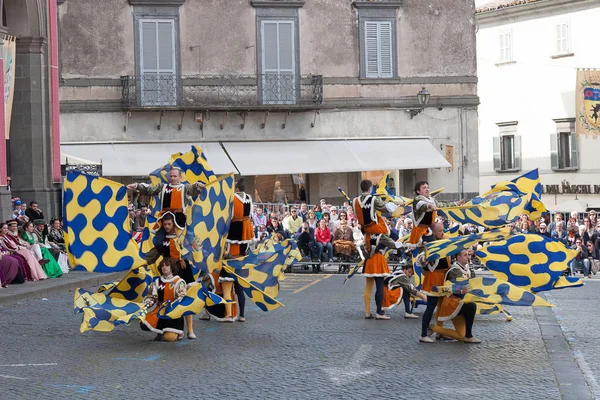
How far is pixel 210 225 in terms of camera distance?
536 inches

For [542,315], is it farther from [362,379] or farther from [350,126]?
[350,126]

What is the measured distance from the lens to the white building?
45625mm

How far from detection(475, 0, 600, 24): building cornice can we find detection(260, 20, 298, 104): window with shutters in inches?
580

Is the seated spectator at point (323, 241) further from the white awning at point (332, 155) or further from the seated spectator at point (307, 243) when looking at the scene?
the white awning at point (332, 155)

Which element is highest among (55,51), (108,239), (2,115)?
(55,51)

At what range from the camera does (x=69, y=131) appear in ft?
114

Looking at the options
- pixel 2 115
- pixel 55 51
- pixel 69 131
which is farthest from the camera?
pixel 69 131

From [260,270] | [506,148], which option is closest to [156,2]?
[506,148]

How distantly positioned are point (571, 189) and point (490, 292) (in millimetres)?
34899

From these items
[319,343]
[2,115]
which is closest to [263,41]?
[2,115]

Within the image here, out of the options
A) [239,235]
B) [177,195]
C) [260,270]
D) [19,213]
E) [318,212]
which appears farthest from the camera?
[318,212]

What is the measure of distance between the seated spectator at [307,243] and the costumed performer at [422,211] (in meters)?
12.4

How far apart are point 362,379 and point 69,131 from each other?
26.1 metres

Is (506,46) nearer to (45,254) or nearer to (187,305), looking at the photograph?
(45,254)
